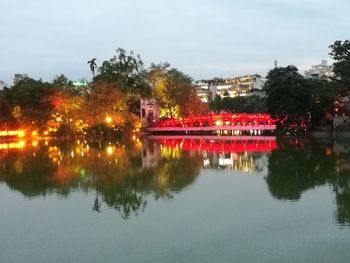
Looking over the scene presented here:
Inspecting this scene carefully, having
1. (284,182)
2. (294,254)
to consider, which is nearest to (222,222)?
(294,254)

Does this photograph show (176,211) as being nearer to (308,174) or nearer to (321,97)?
(308,174)

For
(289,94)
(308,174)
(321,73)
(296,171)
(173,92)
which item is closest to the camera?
(308,174)

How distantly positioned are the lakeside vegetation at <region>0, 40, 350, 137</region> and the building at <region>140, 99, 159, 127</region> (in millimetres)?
458

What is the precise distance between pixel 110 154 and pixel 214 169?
24.1 ft

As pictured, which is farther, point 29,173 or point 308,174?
point 29,173

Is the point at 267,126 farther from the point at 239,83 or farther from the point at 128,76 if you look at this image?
the point at 239,83

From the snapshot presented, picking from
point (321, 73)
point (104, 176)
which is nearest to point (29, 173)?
point (104, 176)

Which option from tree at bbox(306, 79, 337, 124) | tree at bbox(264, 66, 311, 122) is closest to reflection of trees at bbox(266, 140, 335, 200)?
tree at bbox(306, 79, 337, 124)

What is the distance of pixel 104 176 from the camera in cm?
1620

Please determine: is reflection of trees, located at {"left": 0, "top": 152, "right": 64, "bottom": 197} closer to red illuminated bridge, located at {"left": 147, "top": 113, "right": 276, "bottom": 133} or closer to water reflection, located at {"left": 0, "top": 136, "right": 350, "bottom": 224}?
water reflection, located at {"left": 0, "top": 136, "right": 350, "bottom": 224}

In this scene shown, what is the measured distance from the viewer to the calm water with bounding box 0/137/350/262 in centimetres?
769

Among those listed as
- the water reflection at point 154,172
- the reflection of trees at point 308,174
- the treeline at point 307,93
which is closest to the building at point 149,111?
the treeline at point 307,93

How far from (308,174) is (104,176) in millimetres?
6336

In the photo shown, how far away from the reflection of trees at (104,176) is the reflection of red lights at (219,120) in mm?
17972
